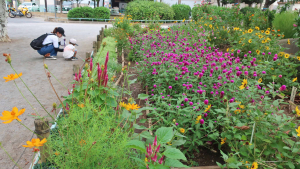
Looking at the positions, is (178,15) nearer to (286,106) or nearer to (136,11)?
(136,11)

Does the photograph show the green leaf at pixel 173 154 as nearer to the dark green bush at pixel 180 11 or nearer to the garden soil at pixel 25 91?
the garden soil at pixel 25 91

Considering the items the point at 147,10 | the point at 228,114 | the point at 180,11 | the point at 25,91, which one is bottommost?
the point at 25,91

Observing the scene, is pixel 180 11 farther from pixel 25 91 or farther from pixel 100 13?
pixel 25 91

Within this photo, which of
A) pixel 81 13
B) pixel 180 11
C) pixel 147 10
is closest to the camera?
pixel 147 10

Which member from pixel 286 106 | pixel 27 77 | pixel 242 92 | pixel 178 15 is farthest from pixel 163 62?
pixel 178 15

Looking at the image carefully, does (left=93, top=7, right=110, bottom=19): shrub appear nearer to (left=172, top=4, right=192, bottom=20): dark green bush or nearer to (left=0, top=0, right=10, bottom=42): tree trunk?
(left=172, top=4, right=192, bottom=20): dark green bush

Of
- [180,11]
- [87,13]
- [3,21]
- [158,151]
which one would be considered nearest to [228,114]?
[158,151]

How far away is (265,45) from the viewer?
4289 mm

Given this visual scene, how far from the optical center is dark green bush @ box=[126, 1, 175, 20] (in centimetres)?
1930

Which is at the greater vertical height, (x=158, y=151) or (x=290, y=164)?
(x=158, y=151)

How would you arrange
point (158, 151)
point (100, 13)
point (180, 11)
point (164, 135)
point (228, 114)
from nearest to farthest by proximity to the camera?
point (158, 151) → point (164, 135) → point (228, 114) → point (100, 13) → point (180, 11)

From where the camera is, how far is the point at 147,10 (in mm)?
19422

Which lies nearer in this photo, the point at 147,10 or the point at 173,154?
the point at 173,154

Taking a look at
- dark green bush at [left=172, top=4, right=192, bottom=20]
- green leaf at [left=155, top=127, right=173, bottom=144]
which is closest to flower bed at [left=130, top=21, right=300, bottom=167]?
green leaf at [left=155, top=127, right=173, bottom=144]
